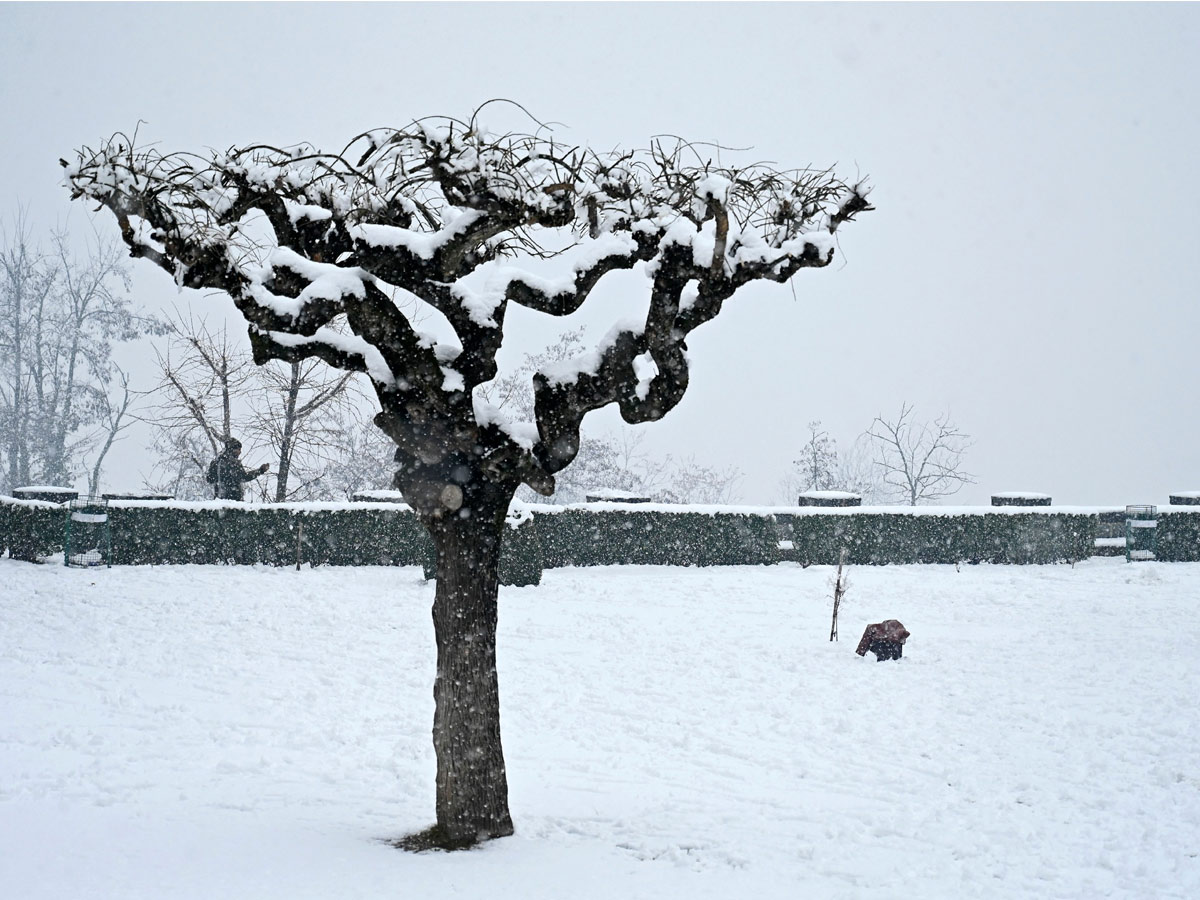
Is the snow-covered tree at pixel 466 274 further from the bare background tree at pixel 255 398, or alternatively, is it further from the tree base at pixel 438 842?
the bare background tree at pixel 255 398

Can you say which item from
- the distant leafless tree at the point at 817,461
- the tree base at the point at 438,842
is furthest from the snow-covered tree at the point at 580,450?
the tree base at the point at 438,842

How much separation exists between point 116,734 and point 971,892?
6463mm

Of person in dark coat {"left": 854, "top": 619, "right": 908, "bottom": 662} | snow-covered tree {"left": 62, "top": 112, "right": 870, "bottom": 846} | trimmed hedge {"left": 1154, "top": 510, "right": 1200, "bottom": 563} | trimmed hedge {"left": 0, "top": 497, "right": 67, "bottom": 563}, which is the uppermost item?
snow-covered tree {"left": 62, "top": 112, "right": 870, "bottom": 846}

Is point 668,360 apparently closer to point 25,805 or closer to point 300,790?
point 300,790

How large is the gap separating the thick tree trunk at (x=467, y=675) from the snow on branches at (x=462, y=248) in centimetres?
A: 39

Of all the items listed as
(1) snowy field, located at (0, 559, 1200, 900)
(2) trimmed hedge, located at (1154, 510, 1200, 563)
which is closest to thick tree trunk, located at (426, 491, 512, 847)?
(1) snowy field, located at (0, 559, 1200, 900)

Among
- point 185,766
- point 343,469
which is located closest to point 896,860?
point 185,766

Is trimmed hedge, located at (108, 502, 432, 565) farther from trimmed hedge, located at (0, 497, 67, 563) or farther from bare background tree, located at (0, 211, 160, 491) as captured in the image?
bare background tree, located at (0, 211, 160, 491)

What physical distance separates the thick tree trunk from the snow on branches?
39cm

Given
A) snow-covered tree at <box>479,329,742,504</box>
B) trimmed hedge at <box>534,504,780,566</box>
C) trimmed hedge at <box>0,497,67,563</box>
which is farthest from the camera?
snow-covered tree at <box>479,329,742,504</box>

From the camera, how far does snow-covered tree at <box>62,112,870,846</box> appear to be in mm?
5266

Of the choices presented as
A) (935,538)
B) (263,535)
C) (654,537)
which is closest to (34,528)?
(263,535)

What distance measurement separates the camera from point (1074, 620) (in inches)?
534

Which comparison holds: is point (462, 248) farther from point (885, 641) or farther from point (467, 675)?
point (885, 641)
